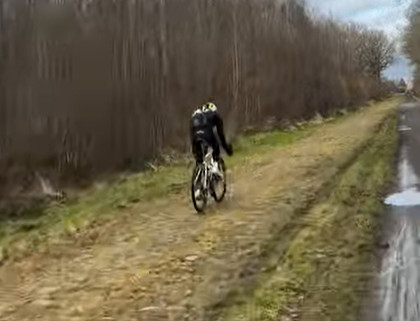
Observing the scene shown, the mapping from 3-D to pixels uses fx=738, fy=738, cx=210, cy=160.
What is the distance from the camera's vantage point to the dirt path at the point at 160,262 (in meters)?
7.68

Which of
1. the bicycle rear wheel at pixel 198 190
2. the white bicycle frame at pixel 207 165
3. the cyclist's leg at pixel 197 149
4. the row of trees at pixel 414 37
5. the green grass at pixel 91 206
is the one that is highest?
the row of trees at pixel 414 37

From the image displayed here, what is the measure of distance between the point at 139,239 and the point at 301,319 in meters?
4.95

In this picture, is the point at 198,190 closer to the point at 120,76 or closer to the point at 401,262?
the point at 401,262

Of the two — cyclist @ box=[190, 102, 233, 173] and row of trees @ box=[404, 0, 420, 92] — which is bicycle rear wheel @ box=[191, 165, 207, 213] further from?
row of trees @ box=[404, 0, 420, 92]

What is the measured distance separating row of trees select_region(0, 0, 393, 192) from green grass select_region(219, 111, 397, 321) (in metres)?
8.52

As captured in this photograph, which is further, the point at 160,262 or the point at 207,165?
the point at 207,165

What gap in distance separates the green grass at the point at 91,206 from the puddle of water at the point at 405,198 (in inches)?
186

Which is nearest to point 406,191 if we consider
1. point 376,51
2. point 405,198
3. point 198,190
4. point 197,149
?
point 405,198

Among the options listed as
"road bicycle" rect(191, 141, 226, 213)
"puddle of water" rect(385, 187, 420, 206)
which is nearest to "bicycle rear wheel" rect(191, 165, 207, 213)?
"road bicycle" rect(191, 141, 226, 213)

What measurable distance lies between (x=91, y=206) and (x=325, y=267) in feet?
28.3

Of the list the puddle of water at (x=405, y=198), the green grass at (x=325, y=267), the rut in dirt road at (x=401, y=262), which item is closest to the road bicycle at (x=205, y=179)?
the green grass at (x=325, y=267)

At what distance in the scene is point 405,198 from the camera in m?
14.1

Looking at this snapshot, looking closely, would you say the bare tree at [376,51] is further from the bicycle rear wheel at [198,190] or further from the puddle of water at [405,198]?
the bicycle rear wheel at [198,190]

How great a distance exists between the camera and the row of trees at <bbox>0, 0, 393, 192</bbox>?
1923cm
